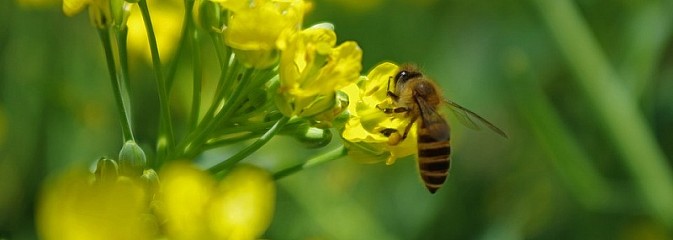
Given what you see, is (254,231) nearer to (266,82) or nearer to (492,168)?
(266,82)

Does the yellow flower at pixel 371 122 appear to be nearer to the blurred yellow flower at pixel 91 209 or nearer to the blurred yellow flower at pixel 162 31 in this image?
the blurred yellow flower at pixel 91 209

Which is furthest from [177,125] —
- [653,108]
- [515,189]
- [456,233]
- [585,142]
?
[653,108]

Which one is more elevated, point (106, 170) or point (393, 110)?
point (106, 170)

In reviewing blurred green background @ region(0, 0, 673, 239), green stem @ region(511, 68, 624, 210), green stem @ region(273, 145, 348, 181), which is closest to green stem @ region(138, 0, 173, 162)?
green stem @ region(273, 145, 348, 181)

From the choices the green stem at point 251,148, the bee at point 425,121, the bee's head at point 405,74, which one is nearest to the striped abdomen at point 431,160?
the bee at point 425,121

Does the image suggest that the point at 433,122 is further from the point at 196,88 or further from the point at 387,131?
the point at 196,88

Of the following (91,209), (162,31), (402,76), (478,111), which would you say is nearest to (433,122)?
(402,76)
